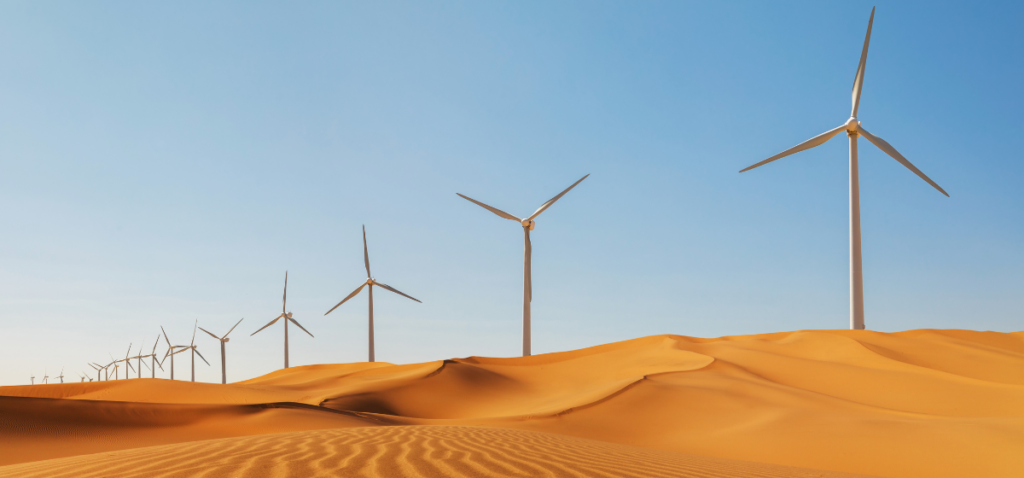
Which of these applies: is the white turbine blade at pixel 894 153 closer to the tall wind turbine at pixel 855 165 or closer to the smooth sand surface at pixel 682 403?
the tall wind turbine at pixel 855 165

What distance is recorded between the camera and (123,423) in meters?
14.7

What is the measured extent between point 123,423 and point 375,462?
11.4 m

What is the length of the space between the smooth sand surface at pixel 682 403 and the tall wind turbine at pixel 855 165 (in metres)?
2.91

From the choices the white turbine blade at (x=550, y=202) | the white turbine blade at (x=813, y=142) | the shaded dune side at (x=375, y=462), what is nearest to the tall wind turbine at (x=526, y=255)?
the white turbine blade at (x=550, y=202)

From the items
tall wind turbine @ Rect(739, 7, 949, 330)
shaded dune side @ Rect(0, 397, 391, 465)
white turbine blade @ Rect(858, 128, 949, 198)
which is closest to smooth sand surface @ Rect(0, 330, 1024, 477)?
A: shaded dune side @ Rect(0, 397, 391, 465)

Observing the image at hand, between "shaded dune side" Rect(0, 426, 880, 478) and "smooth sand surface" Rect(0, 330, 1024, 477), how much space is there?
416 cm

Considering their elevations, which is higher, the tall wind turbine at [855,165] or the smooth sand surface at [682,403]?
the tall wind turbine at [855,165]

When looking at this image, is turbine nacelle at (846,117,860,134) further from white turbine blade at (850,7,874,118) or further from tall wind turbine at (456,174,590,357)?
tall wind turbine at (456,174,590,357)

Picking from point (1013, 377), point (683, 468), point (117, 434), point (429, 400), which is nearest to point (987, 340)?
point (1013, 377)

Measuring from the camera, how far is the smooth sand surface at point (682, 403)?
13.2m

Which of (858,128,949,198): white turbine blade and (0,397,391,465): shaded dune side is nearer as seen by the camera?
(0,397,391,465): shaded dune side

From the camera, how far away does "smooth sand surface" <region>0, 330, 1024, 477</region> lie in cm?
1316

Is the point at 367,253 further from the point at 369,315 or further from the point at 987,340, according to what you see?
the point at 987,340

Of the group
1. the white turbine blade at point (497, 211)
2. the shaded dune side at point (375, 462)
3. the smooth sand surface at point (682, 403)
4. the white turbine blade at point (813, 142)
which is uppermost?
the white turbine blade at point (813, 142)
